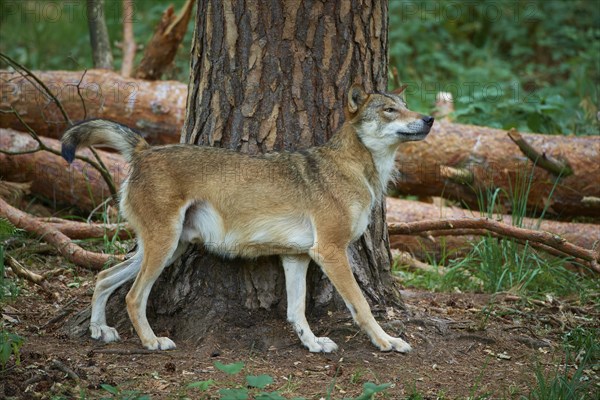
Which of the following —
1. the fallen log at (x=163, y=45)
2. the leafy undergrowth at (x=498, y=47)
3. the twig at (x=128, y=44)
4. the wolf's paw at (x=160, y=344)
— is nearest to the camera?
the wolf's paw at (x=160, y=344)

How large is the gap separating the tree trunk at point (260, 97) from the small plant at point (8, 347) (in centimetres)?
106

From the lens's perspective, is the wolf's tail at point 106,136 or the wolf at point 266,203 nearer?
the wolf at point 266,203

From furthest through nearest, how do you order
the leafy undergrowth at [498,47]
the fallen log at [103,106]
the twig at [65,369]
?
the leafy undergrowth at [498,47] < the fallen log at [103,106] < the twig at [65,369]

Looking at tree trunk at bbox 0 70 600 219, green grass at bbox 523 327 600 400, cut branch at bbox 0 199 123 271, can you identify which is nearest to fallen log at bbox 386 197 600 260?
tree trunk at bbox 0 70 600 219

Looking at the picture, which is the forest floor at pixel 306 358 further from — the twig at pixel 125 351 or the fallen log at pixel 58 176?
the fallen log at pixel 58 176

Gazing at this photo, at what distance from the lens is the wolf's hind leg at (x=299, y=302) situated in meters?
5.28

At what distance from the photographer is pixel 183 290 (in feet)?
18.1

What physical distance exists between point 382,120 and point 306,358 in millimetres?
1745

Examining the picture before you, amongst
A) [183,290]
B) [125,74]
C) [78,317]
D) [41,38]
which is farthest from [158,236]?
[41,38]

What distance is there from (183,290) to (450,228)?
2.59 m

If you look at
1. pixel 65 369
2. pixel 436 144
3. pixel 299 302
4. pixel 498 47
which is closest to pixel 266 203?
pixel 299 302

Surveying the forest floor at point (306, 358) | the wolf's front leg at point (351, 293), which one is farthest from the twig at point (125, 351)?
the wolf's front leg at point (351, 293)

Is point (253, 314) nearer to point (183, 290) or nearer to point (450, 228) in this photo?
point (183, 290)

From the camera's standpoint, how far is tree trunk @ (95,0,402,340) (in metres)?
5.32
